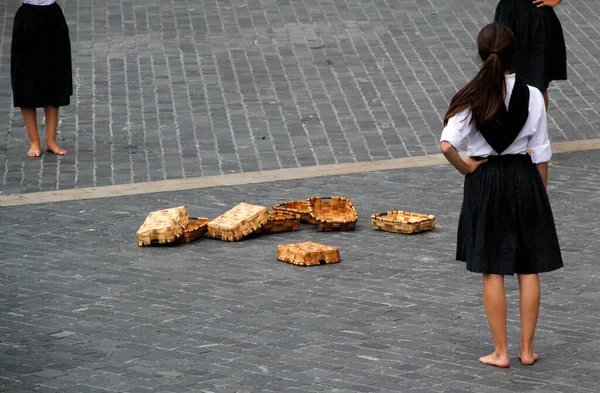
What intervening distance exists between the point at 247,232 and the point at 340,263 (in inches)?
35.7

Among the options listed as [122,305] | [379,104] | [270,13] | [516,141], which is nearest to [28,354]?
[122,305]

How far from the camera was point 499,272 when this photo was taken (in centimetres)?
668

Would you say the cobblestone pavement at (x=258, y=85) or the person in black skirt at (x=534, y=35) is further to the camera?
the cobblestone pavement at (x=258, y=85)

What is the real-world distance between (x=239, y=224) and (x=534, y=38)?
12.2ft

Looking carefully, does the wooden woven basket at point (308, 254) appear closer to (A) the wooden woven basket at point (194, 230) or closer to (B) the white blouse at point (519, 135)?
(A) the wooden woven basket at point (194, 230)

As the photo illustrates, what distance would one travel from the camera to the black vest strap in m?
6.50

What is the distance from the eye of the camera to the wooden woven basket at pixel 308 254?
344 inches

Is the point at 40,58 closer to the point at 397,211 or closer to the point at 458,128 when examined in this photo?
the point at 397,211

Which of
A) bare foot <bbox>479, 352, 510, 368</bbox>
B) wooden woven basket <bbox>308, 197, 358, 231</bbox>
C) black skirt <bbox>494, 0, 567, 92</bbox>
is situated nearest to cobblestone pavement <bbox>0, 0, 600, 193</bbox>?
black skirt <bbox>494, 0, 567, 92</bbox>

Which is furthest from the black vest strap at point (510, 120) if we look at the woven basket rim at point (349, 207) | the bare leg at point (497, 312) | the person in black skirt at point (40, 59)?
the person in black skirt at point (40, 59)

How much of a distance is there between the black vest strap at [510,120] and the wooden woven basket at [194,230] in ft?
11.0

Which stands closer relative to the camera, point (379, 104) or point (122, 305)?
point (122, 305)

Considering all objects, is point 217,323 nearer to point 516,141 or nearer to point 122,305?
point 122,305

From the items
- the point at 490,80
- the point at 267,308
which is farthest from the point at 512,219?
the point at 267,308
